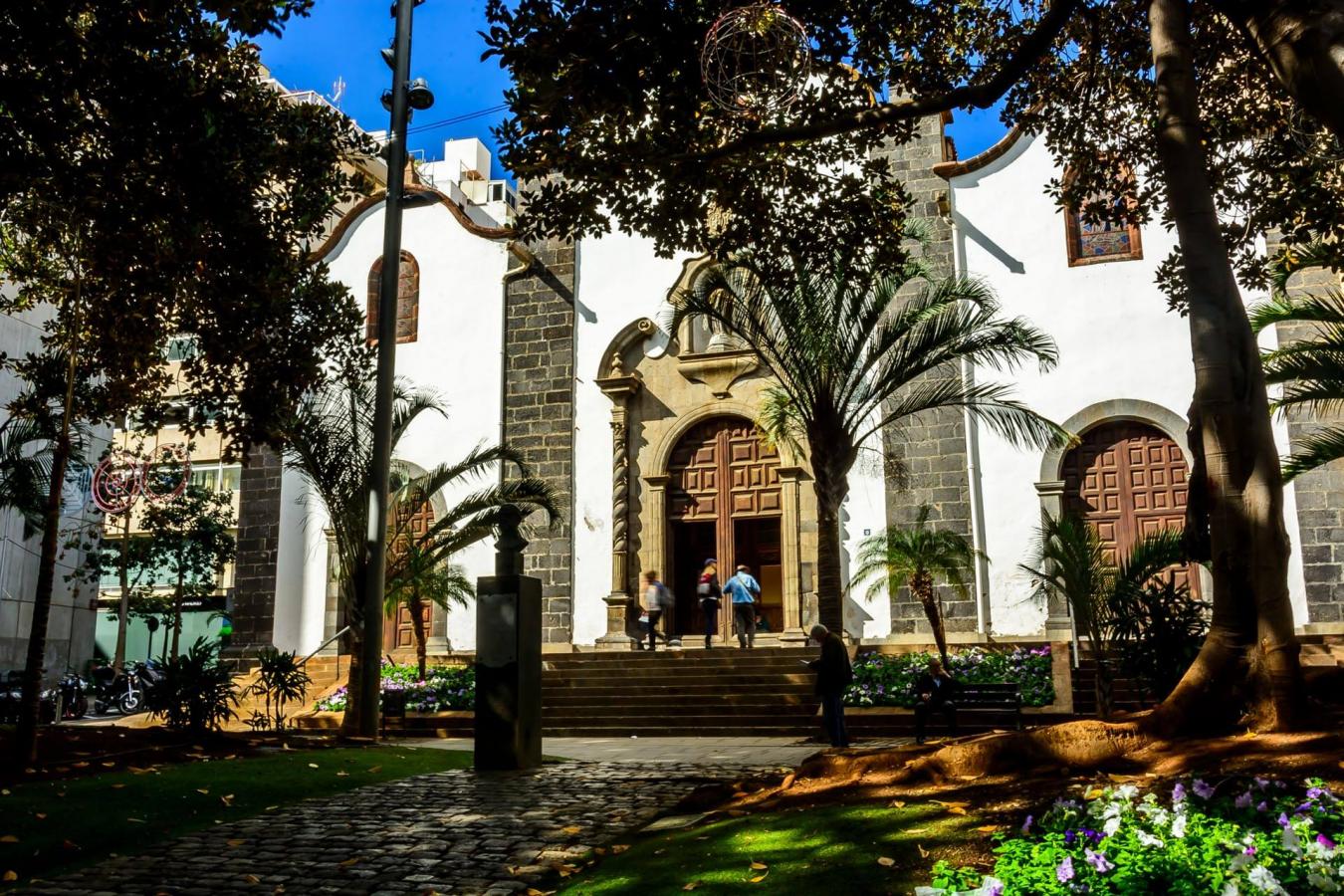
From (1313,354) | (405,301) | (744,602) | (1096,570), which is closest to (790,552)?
(744,602)

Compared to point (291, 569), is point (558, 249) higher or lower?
higher

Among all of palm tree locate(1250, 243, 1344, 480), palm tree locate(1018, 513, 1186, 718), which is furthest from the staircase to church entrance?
palm tree locate(1250, 243, 1344, 480)

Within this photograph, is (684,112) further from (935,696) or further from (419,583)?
(419,583)

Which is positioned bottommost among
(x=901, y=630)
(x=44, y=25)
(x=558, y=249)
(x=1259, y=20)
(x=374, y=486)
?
(x=901, y=630)

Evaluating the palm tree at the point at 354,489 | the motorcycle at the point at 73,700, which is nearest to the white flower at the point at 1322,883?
the palm tree at the point at 354,489

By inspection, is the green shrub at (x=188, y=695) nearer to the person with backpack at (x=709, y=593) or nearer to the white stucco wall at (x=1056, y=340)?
the person with backpack at (x=709, y=593)

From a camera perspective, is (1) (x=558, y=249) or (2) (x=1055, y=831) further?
(1) (x=558, y=249)

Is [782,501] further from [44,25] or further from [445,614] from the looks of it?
[44,25]

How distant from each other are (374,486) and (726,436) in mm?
9402

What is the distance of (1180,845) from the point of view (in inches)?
172

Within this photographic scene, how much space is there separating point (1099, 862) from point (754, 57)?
19.1 ft

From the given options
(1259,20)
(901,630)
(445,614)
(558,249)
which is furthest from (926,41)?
(445,614)

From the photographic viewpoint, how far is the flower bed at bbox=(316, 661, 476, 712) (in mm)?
17734

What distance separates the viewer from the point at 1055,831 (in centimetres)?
488
